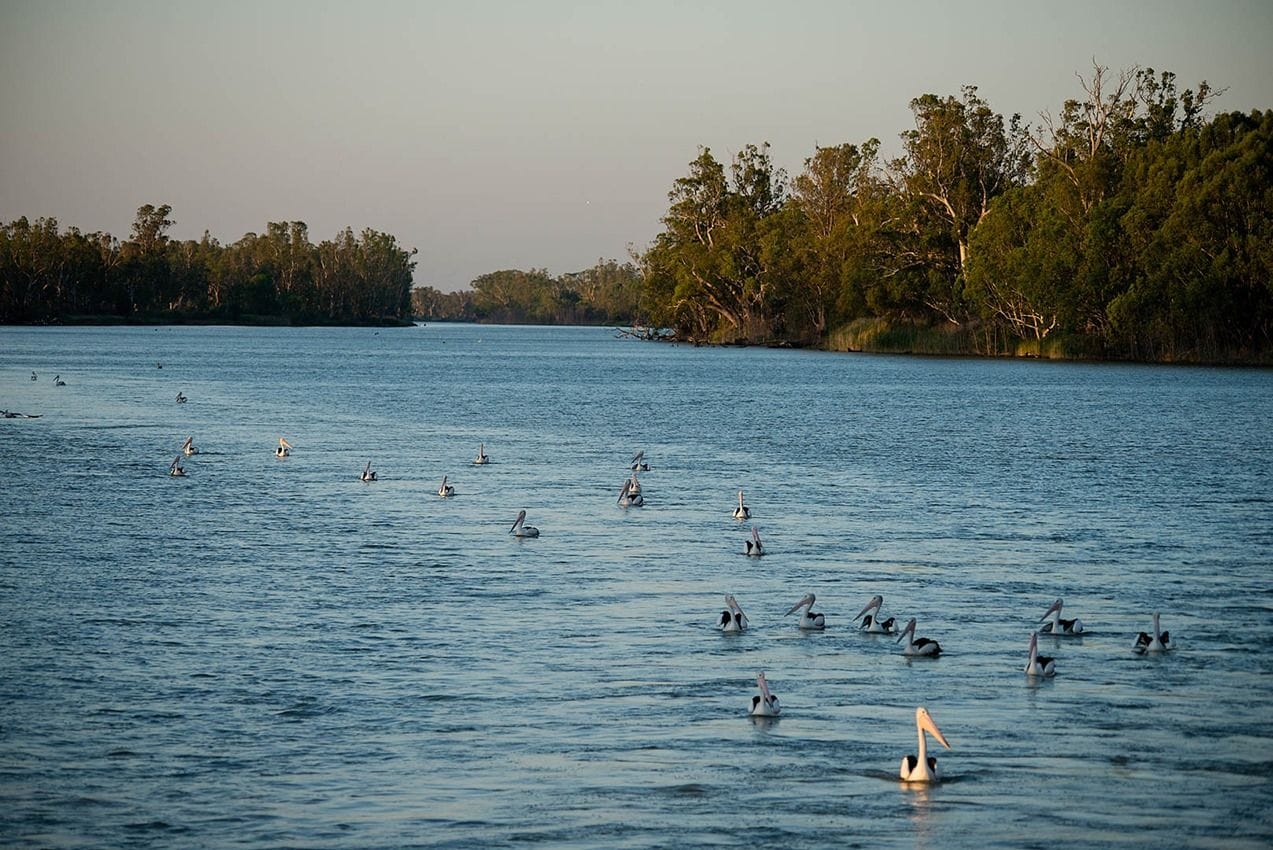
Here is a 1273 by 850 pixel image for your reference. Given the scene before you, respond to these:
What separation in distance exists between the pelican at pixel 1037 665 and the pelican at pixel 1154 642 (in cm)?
182

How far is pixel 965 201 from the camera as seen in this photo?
124m

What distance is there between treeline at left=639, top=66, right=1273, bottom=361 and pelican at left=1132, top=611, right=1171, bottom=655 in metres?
77.5

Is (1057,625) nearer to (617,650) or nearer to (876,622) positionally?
(876,622)

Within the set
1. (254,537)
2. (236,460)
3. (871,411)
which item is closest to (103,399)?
(236,460)

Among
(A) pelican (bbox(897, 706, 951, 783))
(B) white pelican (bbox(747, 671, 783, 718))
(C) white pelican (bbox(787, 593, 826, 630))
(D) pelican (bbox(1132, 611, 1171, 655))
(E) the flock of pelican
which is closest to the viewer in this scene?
(A) pelican (bbox(897, 706, 951, 783))

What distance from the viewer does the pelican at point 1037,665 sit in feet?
60.6

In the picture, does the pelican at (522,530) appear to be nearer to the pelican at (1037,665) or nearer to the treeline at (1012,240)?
the pelican at (1037,665)

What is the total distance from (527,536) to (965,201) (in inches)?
3934

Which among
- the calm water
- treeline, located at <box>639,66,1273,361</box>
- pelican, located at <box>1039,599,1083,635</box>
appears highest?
treeline, located at <box>639,66,1273,361</box>

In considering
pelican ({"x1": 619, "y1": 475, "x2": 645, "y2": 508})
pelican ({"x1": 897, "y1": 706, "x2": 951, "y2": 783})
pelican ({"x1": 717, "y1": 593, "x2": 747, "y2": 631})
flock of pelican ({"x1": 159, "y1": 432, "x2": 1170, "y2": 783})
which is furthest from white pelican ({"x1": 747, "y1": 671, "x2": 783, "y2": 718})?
pelican ({"x1": 619, "y1": 475, "x2": 645, "y2": 508})

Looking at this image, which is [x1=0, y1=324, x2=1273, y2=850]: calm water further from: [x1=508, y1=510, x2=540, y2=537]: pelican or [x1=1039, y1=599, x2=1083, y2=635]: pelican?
[x1=508, y1=510, x2=540, y2=537]: pelican

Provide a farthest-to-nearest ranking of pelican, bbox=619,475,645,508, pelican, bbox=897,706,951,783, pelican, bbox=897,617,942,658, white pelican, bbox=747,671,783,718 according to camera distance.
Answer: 1. pelican, bbox=619,475,645,508
2. pelican, bbox=897,617,942,658
3. white pelican, bbox=747,671,783,718
4. pelican, bbox=897,706,951,783

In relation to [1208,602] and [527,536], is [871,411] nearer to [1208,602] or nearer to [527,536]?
[527,536]

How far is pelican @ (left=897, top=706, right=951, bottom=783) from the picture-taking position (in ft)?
47.2
